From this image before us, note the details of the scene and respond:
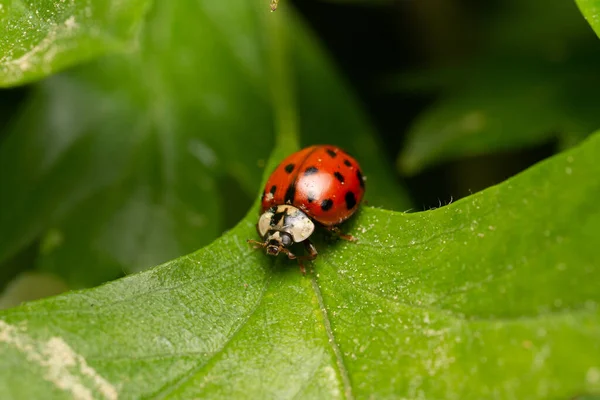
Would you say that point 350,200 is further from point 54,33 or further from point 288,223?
point 54,33

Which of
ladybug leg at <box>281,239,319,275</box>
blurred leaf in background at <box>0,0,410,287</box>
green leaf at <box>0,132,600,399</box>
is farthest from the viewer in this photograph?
blurred leaf in background at <box>0,0,410,287</box>

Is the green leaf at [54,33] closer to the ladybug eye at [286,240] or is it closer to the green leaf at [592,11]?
the ladybug eye at [286,240]

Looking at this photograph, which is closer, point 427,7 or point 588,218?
point 588,218

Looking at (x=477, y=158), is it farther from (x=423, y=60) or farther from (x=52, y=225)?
(x=52, y=225)

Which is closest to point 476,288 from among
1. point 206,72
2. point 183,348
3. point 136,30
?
point 183,348

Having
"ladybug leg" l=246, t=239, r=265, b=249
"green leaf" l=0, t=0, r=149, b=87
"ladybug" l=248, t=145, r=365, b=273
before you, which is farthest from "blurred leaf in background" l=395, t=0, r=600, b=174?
"green leaf" l=0, t=0, r=149, b=87

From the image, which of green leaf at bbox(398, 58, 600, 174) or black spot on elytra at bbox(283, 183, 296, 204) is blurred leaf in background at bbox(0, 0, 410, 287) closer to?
green leaf at bbox(398, 58, 600, 174)
